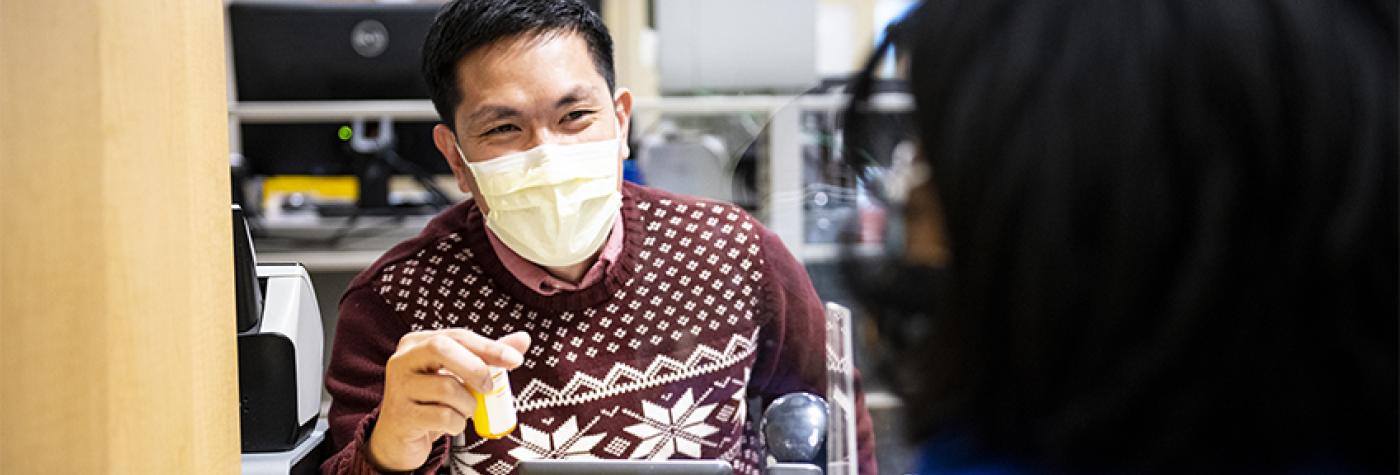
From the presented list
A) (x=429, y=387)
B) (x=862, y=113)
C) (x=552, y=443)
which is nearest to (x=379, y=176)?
(x=552, y=443)

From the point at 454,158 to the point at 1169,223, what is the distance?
75 centimetres

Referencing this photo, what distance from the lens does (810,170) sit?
3.54ft

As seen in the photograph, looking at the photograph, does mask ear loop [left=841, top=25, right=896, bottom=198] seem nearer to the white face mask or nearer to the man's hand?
the man's hand

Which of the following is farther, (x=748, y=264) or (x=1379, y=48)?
(x=748, y=264)

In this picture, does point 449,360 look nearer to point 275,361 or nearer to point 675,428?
point 275,361

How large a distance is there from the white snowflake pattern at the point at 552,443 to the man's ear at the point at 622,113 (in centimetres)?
28

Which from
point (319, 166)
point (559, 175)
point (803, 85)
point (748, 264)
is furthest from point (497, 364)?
point (319, 166)

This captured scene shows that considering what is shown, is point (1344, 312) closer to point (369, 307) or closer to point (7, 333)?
point (7, 333)

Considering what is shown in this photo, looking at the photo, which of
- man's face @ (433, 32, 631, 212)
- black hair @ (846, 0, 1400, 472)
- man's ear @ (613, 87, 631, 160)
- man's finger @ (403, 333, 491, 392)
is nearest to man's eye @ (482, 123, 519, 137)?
man's face @ (433, 32, 631, 212)

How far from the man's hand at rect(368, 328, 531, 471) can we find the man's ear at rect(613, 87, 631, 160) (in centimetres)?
28

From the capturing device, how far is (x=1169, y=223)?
1.26 feet

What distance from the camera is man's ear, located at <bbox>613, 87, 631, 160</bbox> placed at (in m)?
1.04

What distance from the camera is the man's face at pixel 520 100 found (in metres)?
0.96

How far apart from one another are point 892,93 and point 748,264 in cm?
67
